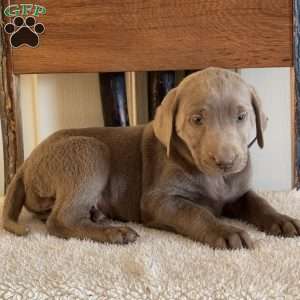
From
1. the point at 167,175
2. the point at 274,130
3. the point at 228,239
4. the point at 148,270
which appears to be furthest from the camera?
the point at 274,130

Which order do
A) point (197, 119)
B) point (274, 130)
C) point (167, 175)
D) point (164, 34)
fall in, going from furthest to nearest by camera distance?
point (274, 130), point (164, 34), point (167, 175), point (197, 119)

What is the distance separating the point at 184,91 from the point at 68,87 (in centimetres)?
96

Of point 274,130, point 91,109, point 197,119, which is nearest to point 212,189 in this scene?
point 197,119

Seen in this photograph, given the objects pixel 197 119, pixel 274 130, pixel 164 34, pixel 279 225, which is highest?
pixel 164 34

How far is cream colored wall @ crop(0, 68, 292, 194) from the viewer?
2.30m

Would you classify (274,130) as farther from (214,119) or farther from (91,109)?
(214,119)

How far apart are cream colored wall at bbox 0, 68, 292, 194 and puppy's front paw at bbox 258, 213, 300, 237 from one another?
815 millimetres

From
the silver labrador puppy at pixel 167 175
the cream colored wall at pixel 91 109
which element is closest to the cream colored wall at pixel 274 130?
the cream colored wall at pixel 91 109

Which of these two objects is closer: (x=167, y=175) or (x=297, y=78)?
(x=167, y=175)

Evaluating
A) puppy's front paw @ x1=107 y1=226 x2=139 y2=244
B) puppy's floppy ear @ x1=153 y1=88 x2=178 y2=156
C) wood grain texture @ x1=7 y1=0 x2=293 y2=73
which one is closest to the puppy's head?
puppy's floppy ear @ x1=153 y1=88 x2=178 y2=156

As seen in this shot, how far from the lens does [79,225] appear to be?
60.5 inches

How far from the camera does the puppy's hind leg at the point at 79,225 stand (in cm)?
146

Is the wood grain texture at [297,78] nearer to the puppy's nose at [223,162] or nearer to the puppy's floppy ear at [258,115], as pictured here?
the puppy's floppy ear at [258,115]

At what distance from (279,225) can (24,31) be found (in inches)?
46.5
